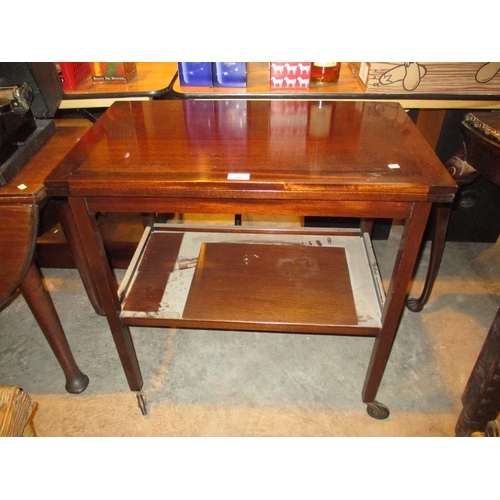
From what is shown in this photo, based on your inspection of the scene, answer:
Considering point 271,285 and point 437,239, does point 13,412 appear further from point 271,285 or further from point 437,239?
point 437,239

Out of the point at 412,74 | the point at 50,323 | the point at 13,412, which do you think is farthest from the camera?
the point at 412,74

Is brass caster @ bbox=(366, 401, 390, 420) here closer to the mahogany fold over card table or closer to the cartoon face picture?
the mahogany fold over card table

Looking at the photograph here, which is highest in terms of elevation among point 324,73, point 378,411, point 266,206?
point 324,73

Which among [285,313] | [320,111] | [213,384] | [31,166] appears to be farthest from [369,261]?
[31,166]

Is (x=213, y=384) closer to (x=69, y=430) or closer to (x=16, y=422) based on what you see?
(x=69, y=430)

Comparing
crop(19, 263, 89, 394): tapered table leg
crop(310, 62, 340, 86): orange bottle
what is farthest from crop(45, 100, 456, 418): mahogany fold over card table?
crop(310, 62, 340, 86): orange bottle

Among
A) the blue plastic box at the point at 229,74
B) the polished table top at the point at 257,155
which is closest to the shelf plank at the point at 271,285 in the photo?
the polished table top at the point at 257,155

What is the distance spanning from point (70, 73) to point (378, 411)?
55.2 inches

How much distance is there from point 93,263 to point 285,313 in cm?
50

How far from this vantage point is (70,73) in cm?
132

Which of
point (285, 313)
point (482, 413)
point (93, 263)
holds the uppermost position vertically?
point (93, 263)

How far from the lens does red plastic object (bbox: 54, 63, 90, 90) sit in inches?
51.2

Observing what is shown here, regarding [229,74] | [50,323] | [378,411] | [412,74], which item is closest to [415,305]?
[378,411]

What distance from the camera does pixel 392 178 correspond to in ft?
2.61
